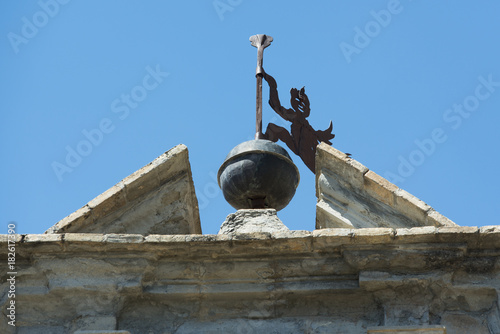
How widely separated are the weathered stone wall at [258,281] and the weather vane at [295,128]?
179 cm

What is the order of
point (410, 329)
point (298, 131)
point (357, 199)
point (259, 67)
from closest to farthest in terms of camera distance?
1. point (410, 329)
2. point (357, 199)
3. point (298, 131)
4. point (259, 67)

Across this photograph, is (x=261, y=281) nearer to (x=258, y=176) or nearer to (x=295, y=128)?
(x=258, y=176)

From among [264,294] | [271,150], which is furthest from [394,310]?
[271,150]

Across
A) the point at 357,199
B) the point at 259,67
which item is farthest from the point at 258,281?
the point at 259,67

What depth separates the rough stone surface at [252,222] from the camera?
614 cm

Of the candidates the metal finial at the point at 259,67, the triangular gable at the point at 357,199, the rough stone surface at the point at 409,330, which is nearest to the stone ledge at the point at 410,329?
the rough stone surface at the point at 409,330

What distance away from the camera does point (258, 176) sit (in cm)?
670

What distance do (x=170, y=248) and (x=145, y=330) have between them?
1.65 feet

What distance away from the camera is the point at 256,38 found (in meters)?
7.91

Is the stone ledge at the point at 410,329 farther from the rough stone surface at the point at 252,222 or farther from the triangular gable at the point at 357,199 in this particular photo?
the rough stone surface at the point at 252,222

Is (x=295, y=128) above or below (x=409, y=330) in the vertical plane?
above

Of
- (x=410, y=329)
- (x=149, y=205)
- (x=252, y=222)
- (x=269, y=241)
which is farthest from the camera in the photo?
(x=149, y=205)

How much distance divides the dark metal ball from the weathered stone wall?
111cm

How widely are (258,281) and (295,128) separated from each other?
2.06 meters
